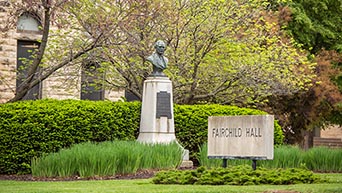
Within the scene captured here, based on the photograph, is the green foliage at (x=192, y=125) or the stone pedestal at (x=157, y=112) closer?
the stone pedestal at (x=157, y=112)

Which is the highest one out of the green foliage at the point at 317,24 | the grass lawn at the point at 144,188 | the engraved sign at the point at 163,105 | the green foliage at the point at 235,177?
the green foliage at the point at 317,24

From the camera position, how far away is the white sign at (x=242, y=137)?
1775cm

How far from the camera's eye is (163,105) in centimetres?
2325

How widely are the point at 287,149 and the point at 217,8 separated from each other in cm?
575

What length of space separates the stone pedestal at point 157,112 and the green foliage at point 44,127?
94cm

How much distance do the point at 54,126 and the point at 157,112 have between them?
2.85 metres

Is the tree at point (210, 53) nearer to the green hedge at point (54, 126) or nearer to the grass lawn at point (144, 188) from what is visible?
the green hedge at point (54, 126)

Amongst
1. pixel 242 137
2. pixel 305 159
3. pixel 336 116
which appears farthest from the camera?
pixel 336 116

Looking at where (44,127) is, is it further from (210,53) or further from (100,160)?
(210,53)

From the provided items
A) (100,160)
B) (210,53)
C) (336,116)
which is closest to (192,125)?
(210,53)

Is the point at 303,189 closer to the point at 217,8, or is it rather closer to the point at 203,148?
the point at 203,148

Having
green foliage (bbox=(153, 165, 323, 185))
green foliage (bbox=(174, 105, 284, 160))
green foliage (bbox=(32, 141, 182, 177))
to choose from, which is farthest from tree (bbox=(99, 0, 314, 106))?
green foliage (bbox=(153, 165, 323, 185))

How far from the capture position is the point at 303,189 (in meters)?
14.4

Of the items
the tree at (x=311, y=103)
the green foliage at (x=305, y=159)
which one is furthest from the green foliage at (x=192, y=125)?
the tree at (x=311, y=103)
